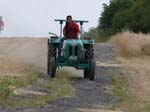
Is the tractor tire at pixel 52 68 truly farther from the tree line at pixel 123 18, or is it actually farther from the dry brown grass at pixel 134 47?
the tree line at pixel 123 18

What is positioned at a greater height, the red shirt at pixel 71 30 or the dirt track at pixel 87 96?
the red shirt at pixel 71 30

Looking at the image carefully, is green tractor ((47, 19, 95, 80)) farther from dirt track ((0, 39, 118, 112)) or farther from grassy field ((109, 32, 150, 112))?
grassy field ((109, 32, 150, 112))

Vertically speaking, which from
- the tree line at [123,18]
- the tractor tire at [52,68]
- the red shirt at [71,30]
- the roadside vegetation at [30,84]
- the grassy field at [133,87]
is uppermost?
the tree line at [123,18]

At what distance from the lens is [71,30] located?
2273 centimetres

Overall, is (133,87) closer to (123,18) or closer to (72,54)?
(72,54)

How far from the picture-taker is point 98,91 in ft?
63.2

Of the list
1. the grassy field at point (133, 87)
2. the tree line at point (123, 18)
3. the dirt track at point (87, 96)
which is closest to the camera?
the dirt track at point (87, 96)

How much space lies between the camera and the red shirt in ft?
74.3

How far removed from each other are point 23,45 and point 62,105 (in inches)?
1065

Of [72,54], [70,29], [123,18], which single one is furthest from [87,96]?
[123,18]

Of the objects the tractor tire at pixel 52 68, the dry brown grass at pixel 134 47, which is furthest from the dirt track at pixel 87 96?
the dry brown grass at pixel 134 47

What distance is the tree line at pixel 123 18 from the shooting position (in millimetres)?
72375

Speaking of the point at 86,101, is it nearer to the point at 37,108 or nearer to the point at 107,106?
the point at 107,106

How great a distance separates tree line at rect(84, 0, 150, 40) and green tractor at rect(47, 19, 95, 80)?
133 feet
